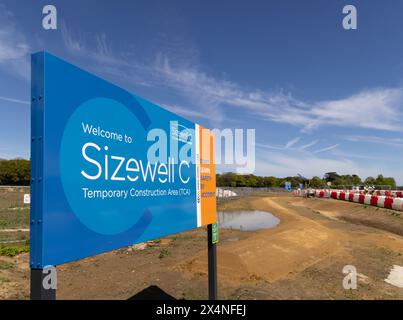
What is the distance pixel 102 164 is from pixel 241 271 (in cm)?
575

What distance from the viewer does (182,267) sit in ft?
27.6

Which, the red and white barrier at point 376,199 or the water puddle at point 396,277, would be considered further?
the red and white barrier at point 376,199

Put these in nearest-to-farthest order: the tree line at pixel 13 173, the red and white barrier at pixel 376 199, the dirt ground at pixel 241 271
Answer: the dirt ground at pixel 241 271 < the red and white barrier at pixel 376 199 < the tree line at pixel 13 173

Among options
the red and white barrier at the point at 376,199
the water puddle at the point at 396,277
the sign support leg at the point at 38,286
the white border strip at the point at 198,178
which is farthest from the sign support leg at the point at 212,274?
the red and white barrier at the point at 376,199

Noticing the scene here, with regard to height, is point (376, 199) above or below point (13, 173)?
below

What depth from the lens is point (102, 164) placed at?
320 cm

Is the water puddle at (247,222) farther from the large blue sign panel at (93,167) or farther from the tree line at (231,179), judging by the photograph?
the tree line at (231,179)

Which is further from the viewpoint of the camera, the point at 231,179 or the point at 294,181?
the point at 294,181

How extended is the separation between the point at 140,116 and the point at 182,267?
560 centimetres

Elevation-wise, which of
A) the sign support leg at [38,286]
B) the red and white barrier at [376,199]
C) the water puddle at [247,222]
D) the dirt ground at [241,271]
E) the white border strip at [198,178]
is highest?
the white border strip at [198,178]

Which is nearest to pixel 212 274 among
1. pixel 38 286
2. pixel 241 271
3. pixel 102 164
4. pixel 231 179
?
pixel 241 271

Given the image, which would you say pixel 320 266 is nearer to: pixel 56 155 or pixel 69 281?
pixel 69 281

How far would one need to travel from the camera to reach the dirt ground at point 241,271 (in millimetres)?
6645

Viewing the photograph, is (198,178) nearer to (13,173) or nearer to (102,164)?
(102,164)
